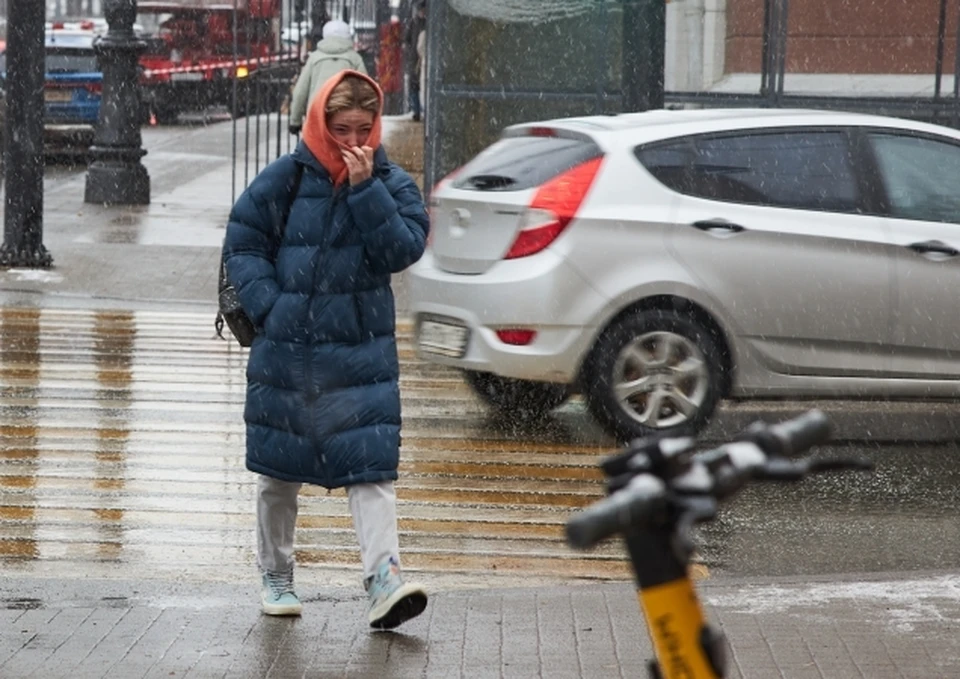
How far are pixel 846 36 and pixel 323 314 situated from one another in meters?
12.5

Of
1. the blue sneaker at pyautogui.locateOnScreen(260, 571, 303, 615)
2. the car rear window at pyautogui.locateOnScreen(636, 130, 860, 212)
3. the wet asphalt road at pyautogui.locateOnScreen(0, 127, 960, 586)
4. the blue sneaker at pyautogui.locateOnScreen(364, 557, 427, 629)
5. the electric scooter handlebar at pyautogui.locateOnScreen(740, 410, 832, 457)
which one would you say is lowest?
the wet asphalt road at pyautogui.locateOnScreen(0, 127, 960, 586)

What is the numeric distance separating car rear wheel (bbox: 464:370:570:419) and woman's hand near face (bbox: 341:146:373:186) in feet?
13.5

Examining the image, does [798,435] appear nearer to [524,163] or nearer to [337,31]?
[524,163]

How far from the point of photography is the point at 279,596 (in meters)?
6.24

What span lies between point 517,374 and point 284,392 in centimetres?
323

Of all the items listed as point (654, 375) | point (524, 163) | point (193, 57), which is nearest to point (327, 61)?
point (524, 163)

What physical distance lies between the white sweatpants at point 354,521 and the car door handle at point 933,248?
13.2 ft

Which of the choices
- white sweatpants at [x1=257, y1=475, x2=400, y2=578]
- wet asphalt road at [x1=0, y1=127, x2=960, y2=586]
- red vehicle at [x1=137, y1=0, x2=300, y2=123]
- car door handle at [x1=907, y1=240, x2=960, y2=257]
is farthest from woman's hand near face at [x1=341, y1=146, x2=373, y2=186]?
red vehicle at [x1=137, y1=0, x2=300, y2=123]

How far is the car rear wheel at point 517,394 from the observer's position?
33.2 feet

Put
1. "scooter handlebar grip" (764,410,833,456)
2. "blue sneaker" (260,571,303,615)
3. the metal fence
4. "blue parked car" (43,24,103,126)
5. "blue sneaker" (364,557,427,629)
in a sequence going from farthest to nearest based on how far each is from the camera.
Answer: "blue parked car" (43,24,103,126)
the metal fence
"blue sneaker" (260,571,303,615)
"blue sneaker" (364,557,427,629)
"scooter handlebar grip" (764,410,833,456)

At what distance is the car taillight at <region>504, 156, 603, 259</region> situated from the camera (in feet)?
30.0

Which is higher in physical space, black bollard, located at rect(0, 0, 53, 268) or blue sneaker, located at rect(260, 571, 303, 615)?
black bollard, located at rect(0, 0, 53, 268)

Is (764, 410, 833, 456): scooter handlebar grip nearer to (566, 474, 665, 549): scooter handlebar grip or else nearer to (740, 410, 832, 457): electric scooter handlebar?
(740, 410, 832, 457): electric scooter handlebar

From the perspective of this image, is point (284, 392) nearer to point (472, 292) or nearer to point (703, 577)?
point (703, 577)
